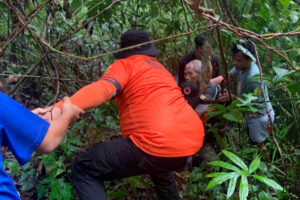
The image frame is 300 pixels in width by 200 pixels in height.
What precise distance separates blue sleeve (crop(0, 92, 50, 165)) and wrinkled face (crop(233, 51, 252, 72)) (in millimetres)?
1989

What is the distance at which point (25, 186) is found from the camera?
221cm

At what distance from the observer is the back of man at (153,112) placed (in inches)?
75.7

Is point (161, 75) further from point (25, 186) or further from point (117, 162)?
point (25, 186)

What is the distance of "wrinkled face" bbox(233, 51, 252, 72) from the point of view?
262cm

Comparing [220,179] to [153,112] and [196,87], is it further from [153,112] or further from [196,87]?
[196,87]

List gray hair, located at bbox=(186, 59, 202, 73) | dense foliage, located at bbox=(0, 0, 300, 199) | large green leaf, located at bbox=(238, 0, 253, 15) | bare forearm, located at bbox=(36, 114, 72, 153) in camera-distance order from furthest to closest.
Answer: gray hair, located at bbox=(186, 59, 202, 73), dense foliage, located at bbox=(0, 0, 300, 199), large green leaf, located at bbox=(238, 0, 253, 15), bare forearm, located at bbox=(36, 114, 72, 153)

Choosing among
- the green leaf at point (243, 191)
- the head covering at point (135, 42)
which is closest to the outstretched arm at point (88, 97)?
the head covering at point (135, 42)

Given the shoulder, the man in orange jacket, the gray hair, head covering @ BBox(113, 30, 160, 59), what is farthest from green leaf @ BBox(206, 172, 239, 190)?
the gray hair

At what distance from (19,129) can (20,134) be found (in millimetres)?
22

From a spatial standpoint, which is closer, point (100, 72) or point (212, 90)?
point (212, 90)

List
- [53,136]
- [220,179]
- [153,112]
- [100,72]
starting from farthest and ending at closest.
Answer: [100,72], [153,112], [220,179], [53,136]

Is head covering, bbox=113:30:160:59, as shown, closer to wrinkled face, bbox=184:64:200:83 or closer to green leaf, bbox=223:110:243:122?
wrinkled face, bbox=184:64:200:83

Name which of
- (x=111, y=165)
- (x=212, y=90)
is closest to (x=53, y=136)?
(x=111, y=165)

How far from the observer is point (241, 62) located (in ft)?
8.70
